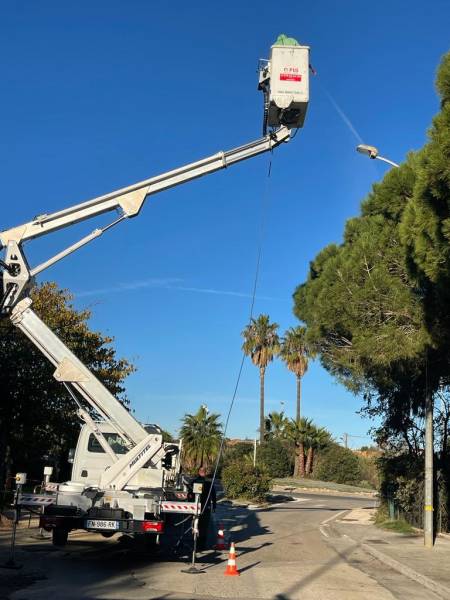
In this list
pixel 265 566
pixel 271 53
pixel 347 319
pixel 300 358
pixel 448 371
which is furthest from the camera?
pixel 300 358

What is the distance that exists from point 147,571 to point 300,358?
5303 centimetres

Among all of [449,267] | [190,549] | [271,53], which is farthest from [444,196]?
[190,549]

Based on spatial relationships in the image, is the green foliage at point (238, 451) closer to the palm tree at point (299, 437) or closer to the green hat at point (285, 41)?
the palm tree at point (299, 437)

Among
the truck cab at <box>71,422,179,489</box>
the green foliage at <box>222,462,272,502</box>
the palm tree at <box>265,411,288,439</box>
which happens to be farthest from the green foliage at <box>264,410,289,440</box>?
the truck cab at <box>71,422,179,489</box>

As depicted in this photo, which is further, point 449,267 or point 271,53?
point 271,53

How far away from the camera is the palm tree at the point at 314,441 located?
60.5 m

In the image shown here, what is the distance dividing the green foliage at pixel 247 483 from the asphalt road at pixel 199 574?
17.6 m

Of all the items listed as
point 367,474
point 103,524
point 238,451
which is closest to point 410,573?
point 103,524

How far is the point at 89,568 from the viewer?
10.6 metres

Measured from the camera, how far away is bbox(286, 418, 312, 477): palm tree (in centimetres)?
6022

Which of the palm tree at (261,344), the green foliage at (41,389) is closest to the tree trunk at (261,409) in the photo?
the palm tree at (261,344)

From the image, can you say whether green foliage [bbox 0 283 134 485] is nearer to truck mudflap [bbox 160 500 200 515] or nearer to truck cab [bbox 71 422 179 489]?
truck cab [bbox 71 422 179 489]

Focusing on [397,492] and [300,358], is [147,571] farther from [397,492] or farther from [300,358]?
[300,358]

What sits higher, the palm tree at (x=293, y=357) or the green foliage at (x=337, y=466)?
the palm tree at (x=293, y=357)
